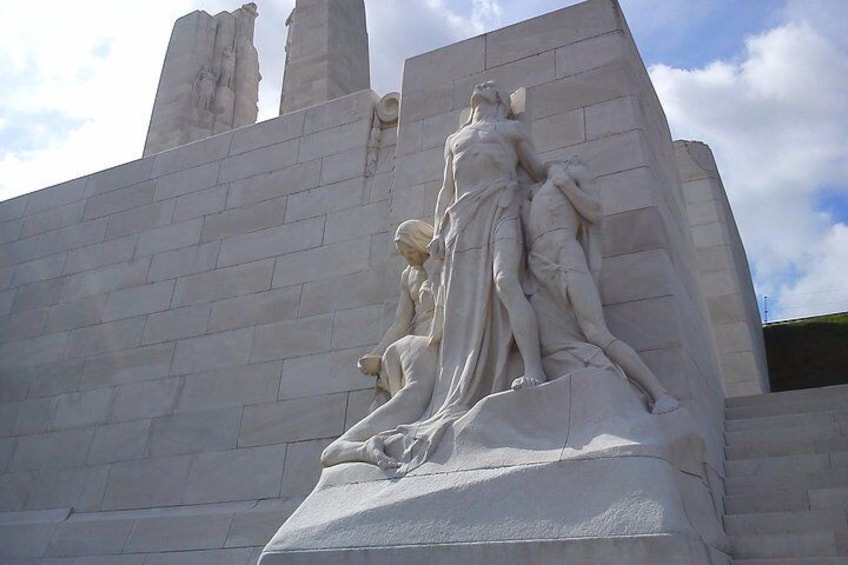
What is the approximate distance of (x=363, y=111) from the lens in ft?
30.8

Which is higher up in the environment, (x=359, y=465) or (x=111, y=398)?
(x=111, y=398)

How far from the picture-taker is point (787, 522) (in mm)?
5180

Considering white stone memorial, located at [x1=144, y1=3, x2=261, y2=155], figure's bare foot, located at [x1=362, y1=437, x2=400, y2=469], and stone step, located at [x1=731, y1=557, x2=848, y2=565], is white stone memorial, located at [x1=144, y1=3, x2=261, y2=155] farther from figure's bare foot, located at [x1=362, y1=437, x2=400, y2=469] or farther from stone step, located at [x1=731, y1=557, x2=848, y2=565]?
stone step, located at [x1=731, y1=557, x2=848, y2=565]

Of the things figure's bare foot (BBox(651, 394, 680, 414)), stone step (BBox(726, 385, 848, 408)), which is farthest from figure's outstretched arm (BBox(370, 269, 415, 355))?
stone step (BBox(726, 385, 848, 408))

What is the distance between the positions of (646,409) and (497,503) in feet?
4.13

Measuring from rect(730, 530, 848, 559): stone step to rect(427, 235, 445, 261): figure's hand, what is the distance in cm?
292

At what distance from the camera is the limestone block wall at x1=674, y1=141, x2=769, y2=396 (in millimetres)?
10562

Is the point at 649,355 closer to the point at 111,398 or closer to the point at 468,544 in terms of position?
the point at 468,544

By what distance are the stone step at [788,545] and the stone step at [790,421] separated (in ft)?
5.72

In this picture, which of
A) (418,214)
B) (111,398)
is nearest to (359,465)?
(418,214)

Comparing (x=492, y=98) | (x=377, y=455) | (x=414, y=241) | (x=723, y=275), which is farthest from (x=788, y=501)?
(x=723, y=275)

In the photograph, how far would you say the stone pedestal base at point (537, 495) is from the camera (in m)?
3.96

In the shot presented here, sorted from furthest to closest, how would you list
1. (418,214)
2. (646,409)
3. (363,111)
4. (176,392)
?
(363,111), (176,392), (418,214), (646,409)

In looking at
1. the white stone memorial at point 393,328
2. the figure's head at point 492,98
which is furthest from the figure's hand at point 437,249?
the figure's head at point 492,98
